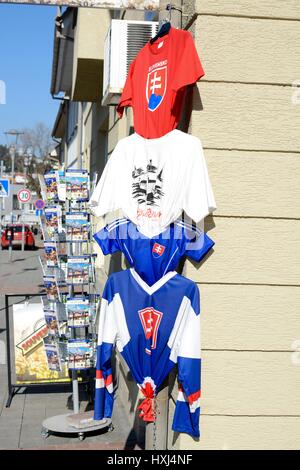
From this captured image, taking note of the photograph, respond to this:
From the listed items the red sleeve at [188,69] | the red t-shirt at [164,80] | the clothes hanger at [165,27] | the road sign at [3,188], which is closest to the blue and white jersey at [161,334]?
the red t-shirt at [164,80]

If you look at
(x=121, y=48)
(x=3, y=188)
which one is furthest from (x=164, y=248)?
(x=3, y=188)

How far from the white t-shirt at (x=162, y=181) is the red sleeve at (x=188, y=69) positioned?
32 cm

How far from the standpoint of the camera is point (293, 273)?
450 centimetres

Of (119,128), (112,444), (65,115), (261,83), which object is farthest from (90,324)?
(65,115)

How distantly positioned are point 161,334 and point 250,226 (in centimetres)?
92

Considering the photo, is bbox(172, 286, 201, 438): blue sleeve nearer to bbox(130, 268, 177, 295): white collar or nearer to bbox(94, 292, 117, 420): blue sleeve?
bbox(130, 268, 177, 295): white collar

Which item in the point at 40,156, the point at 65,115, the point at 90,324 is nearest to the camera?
the point at 90,324

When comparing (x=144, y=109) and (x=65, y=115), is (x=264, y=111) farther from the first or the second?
(x=65, y=115)

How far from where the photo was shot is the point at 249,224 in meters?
4.46

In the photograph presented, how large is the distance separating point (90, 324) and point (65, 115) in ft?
81.4

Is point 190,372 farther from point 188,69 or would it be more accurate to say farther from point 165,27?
point 165,27

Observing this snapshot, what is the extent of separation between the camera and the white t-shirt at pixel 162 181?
4195mm

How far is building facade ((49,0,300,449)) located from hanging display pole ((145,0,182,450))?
14cm

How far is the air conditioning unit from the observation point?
5.41m
